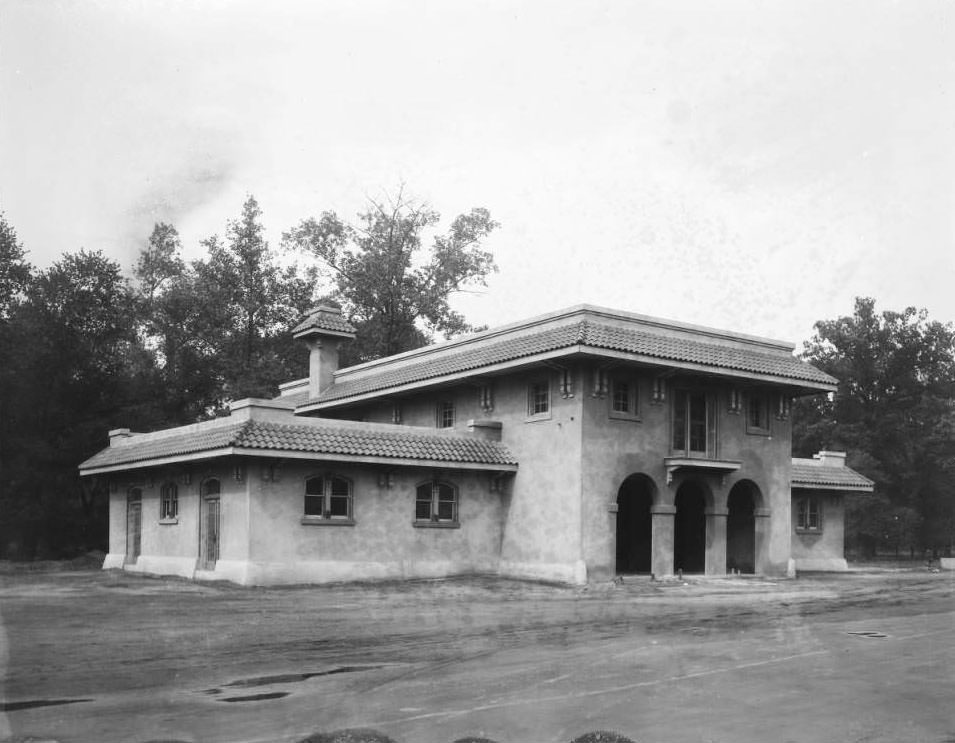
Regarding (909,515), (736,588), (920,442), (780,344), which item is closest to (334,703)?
(736,588)

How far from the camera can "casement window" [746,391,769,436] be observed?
96.2 ft

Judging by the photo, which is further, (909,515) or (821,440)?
(821,440)

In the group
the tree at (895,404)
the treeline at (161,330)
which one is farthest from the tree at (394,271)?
the tree at (895,404)

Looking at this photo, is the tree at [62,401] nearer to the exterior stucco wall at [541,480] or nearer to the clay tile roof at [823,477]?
the exterior stucco wall at [541,480]

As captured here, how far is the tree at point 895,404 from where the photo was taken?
5859 cm

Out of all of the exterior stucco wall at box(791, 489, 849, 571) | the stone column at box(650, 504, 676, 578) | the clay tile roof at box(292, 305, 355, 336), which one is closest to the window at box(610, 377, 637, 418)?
the stone column at box(650, 504, 676, 578)

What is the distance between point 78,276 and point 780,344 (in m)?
27.1

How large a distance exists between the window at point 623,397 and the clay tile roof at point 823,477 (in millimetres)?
10085

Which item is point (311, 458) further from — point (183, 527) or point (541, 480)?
point (541, 480)

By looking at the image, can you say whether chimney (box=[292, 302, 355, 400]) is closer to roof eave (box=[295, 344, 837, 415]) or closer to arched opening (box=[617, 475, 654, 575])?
roof eave (box=[295, 344, 837, 415])

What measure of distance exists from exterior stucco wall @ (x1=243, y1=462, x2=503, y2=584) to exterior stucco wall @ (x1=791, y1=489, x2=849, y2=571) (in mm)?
12275

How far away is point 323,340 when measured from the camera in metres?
37.4

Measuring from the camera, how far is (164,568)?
2755 centimetres

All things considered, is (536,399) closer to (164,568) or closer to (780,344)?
(780,344)
